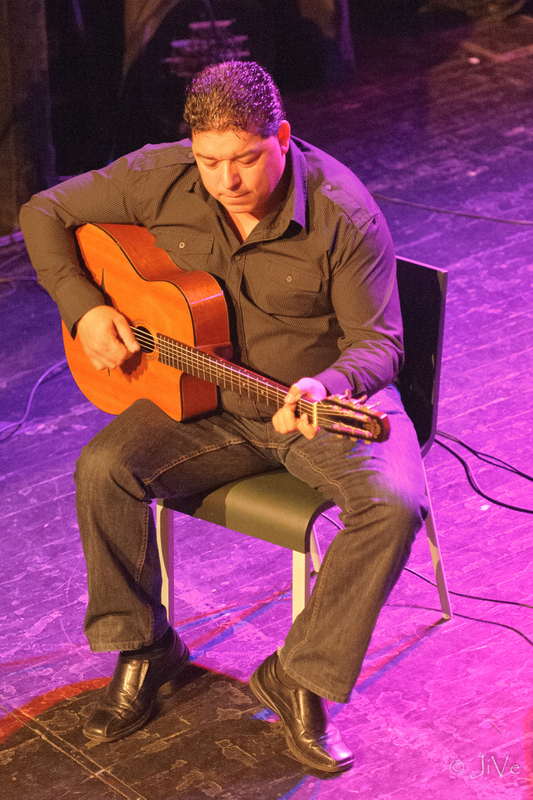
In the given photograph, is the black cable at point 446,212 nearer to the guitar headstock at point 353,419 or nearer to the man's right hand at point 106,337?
the man's right hand at point 106,337

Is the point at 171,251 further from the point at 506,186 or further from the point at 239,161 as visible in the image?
the point at 506,186

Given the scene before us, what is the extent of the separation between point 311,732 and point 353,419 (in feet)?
2.68

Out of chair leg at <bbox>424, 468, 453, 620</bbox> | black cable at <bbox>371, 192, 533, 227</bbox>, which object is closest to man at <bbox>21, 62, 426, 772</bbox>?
chair leg at <bbox>424, 468, 453, 620</bbox>

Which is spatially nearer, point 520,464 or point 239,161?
point 239,161

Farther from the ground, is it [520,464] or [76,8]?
[76,8]

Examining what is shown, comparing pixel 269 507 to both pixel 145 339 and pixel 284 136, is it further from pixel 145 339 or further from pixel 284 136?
pixel 284 136

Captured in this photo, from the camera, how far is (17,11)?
16.6 feet

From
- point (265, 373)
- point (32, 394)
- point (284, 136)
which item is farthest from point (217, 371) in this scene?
point (32, 394)

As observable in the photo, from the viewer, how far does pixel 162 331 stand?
256cm

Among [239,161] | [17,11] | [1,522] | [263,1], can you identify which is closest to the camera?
[239,161]

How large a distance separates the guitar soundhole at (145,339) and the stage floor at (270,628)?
844 mm

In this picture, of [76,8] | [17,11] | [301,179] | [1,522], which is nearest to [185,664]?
[1,522]

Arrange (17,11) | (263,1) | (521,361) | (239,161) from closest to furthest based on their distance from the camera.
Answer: (239,161) → (521,361) → (17,11) → (263,1)

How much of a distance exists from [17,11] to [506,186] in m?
2.95
